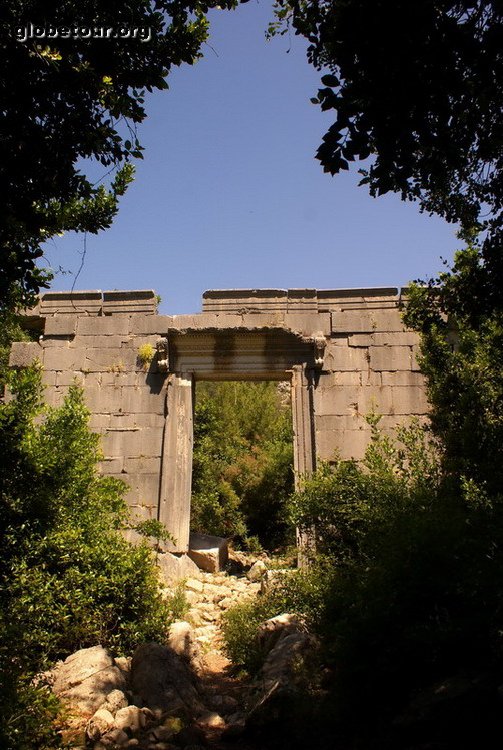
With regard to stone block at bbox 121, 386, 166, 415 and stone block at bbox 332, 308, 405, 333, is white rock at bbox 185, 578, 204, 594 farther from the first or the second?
stone block at bbox 332, 308, 405, 333

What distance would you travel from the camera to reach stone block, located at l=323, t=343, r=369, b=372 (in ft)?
30.2

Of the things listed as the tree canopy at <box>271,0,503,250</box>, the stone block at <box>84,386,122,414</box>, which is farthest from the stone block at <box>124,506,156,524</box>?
the tree canopy at <box>271,0,503,250</box>

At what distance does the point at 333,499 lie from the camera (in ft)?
21.9

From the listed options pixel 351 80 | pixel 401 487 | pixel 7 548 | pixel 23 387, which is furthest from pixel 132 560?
pixel 351 80

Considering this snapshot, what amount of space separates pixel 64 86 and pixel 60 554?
4358 mm

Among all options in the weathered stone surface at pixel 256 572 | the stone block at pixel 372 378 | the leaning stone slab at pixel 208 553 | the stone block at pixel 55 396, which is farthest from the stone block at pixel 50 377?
the stone block at pixel 372 378

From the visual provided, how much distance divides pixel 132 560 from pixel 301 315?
15.6ft

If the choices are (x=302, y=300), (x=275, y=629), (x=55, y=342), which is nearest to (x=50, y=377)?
(x=55, y=342)

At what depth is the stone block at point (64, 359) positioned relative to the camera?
9.59 meters

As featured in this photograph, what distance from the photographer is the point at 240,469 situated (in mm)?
14109

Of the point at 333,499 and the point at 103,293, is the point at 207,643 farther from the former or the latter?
the point at 103,293

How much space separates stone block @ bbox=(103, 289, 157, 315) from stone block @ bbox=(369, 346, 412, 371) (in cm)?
368

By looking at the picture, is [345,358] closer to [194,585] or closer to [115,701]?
[194,585]

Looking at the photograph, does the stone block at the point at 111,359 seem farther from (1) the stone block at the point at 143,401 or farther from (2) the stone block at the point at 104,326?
(1) the stone block at the point at 143,401
